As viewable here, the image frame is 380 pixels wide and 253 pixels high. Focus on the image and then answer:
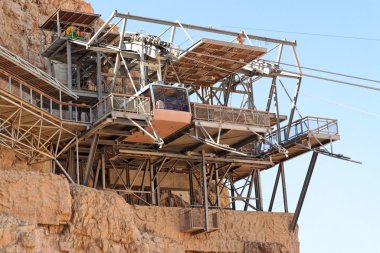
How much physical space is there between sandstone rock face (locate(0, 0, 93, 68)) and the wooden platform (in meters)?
9.70

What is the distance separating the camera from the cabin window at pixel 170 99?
5594 cm

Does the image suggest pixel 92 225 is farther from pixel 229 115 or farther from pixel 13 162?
pixel 229 115

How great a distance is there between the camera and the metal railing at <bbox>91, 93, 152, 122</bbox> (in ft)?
181

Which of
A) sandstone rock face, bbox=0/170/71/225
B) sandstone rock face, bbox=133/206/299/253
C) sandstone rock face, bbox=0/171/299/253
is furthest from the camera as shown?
sandstone rock face, bbox=133/206/299/253

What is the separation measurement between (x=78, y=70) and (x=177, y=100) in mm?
9339

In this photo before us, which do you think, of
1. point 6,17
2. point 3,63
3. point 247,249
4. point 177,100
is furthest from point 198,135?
point 6,17

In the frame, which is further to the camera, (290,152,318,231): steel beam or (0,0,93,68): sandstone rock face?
(0,0,93,68): sandstone rock face

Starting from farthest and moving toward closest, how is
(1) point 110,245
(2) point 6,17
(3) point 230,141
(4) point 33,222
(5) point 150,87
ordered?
(2) point 6,17 → (3) point 230,141 → (5) point 150,87 → (1) point 110,245 → (4) point 33,222

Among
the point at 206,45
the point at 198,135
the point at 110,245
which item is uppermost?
the point at 206,45

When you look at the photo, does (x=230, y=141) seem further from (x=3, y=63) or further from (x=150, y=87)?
(x=3, y=63)

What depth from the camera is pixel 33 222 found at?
155 ft

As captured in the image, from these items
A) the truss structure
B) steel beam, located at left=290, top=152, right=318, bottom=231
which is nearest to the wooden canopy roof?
the truss structure

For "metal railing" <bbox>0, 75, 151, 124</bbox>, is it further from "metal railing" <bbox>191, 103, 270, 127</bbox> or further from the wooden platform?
the wooden platform

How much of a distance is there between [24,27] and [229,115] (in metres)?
16.5
